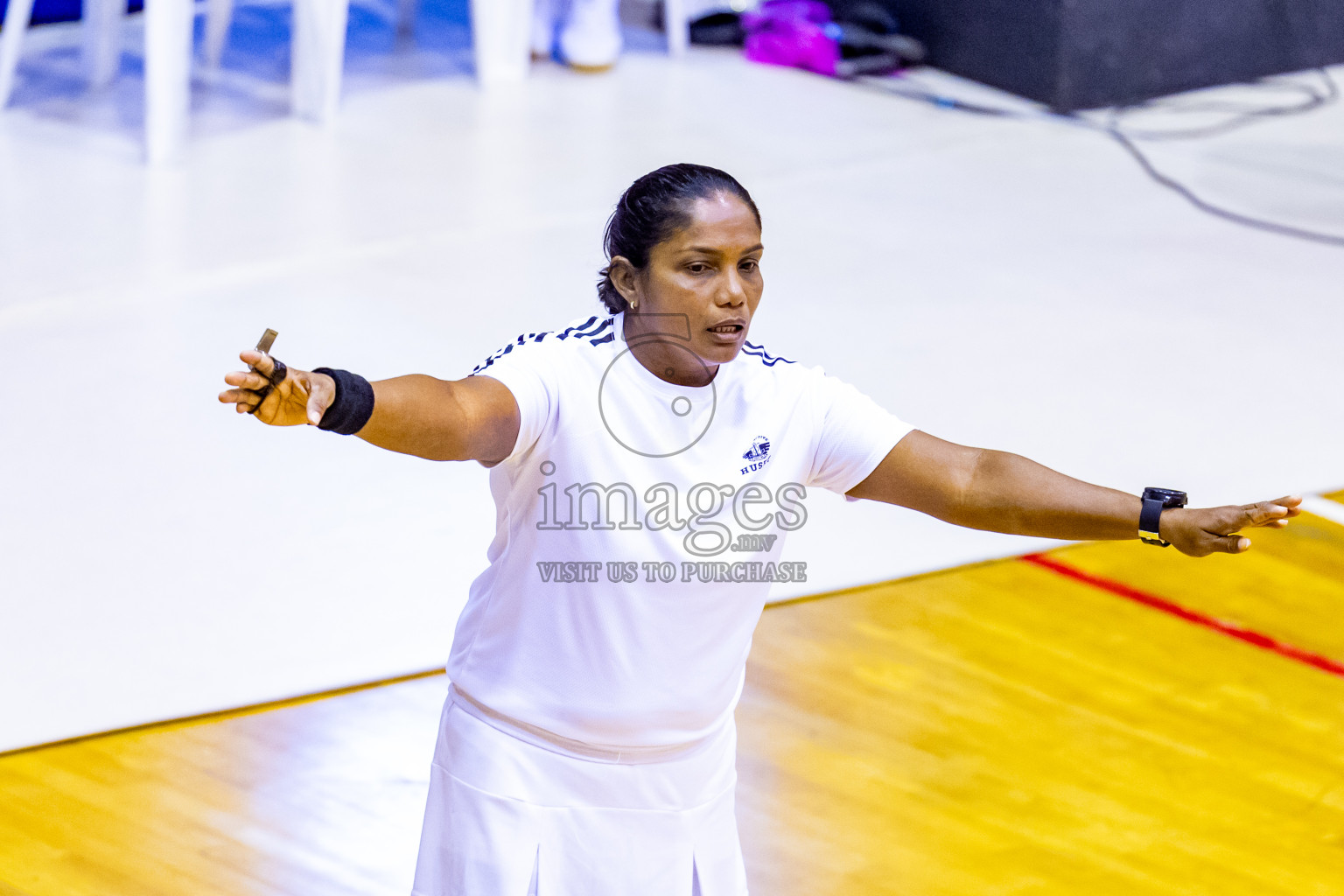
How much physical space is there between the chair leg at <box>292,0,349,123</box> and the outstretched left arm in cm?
472

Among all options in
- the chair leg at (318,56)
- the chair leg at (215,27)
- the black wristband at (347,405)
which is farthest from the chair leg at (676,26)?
the black wristband at (347,405)

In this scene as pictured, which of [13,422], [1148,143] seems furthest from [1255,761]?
[1148,143]

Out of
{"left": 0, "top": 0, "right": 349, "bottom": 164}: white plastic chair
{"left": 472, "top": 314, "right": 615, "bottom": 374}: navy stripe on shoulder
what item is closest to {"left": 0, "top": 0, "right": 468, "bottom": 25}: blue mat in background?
{"left": 0, "top": 0, "right": 349, "bottom": 164}: white plastic chair

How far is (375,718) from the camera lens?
283 centimetres

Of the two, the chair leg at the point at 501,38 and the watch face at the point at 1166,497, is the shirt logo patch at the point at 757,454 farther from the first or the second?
the chair leg at the point at 501,38

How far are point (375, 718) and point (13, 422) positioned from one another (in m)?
1.47

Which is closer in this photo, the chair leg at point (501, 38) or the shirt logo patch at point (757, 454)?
the shirt logo patch at point (757, 454)

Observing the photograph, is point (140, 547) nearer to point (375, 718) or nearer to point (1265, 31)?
point (375, 718)

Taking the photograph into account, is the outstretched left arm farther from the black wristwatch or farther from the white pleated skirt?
the white pleated skirt

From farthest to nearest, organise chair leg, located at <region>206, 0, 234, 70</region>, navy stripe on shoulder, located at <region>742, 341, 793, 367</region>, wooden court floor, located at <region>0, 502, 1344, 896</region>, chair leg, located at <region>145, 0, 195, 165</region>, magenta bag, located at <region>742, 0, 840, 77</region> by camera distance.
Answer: magenta bag, located at <region>742, 0, 840, 77</region> < chair leg, located at <region>206, 0, 234, 70</region> < chair leg, located at <region>145, 0, 195, 165</region> < wooden court floor, located at <region>0, 502, 1344, 896</region> < navy stripe on shoulder, located at <region>742, 341, 793, 367</region>

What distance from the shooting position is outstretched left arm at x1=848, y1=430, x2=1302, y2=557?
169 cm

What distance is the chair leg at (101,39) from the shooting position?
6266 mm

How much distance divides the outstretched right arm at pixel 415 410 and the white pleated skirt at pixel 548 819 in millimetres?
326
